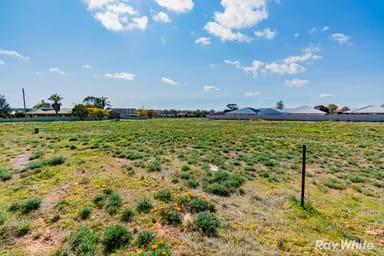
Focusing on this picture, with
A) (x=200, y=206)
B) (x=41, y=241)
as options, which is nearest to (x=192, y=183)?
(x=200, y=206)

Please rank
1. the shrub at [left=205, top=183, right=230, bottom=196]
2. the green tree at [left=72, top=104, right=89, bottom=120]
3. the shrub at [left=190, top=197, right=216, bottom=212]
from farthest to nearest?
the green tree at [left=72, top=104, right=89, bottom=120], the shrub at [left=205, top=183, right=230, bottom=196], the shrub at [left=190, top=197, right=216, bottom=212]

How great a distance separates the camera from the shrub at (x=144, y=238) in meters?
2.63

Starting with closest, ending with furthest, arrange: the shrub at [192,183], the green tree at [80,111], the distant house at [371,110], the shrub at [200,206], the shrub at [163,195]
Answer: the shrub at [200,206], the shrub at [163,195], the shrub at [192,183], the distant house at [371,110], the green tree at [80,111]

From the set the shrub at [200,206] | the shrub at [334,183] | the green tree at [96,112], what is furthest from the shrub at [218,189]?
the green tree at [96,112]

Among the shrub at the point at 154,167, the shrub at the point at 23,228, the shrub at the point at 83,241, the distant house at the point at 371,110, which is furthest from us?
the distant house at the point at 371,110

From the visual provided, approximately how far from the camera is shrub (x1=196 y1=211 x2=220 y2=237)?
9.60ft

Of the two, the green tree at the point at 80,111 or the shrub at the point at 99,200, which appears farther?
the green tree at the point at 80,111

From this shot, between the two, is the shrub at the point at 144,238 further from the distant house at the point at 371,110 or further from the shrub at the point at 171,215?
the distant house at the point at 371,110

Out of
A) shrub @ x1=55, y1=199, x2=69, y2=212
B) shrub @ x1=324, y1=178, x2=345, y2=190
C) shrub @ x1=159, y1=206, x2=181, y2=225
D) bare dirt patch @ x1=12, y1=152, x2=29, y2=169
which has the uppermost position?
bare dirt patch @ x1=12, y1=152, x2=29, y2=169

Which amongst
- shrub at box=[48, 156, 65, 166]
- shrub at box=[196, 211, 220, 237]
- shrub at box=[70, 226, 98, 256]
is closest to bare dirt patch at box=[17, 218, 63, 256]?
shrub at box=[70, 226, 98, 256]

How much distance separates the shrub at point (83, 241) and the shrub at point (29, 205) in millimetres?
1364

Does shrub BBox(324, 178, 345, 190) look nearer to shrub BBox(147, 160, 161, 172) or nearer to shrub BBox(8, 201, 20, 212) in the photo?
shrub BBox(147, 160, 161, 172)

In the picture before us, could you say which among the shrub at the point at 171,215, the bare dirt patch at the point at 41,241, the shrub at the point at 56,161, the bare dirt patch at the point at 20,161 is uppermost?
the shrub at the point at 56,161

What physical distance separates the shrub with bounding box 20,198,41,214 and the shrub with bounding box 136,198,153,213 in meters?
1.96
